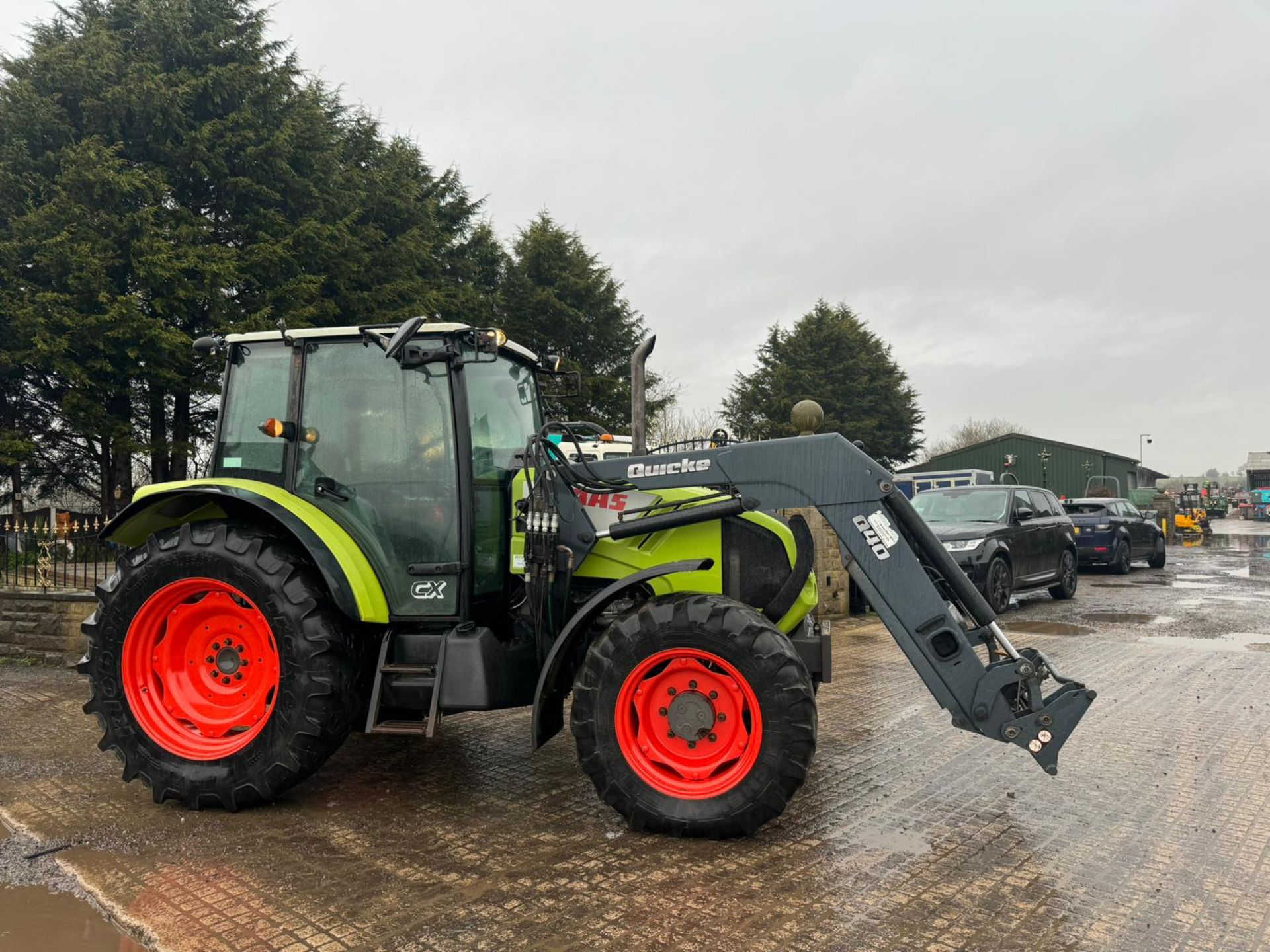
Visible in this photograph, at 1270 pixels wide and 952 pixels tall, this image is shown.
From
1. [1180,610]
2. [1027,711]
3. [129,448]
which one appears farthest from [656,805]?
[129,448]

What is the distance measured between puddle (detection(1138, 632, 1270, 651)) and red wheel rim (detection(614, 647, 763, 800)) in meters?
7.19

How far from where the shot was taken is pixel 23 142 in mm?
15711

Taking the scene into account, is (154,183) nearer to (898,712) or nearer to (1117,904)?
(898,712)

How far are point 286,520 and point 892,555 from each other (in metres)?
2.84

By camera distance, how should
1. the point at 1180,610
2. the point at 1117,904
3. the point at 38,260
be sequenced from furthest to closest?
the point at 38,260 < the point at 1180,610 < the point at 1117,904

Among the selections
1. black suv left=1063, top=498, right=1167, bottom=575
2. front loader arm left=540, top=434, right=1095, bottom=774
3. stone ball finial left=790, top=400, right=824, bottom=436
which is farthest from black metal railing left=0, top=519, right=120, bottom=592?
black suv left=1063, top=498, right=1167, bottom=575

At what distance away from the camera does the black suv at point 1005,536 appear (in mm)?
11617

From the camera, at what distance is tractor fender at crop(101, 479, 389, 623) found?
4.28 m

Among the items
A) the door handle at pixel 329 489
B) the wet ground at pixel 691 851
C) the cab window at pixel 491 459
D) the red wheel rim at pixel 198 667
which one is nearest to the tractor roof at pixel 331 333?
the cab window at pixel 491 459

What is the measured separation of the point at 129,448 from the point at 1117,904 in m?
16.7

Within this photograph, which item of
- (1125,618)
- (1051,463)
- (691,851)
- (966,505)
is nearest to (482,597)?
(691,851)

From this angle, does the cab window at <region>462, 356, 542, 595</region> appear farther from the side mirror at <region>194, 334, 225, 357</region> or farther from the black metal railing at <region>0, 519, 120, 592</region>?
the black metal railing at <region>0, 519, 120, 592</region>

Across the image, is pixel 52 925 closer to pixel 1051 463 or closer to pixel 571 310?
pixel 571 310

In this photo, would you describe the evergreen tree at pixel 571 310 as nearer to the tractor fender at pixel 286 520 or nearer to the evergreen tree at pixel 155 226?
the evergreen tree at pixel 155 226
